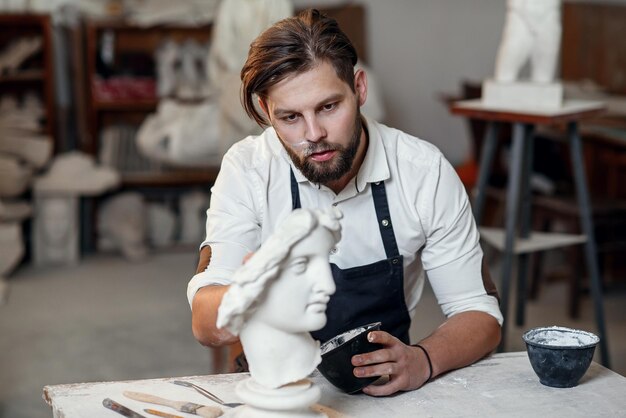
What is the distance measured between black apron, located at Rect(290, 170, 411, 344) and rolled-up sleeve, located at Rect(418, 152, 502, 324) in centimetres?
9

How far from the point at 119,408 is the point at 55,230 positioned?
4.50 m

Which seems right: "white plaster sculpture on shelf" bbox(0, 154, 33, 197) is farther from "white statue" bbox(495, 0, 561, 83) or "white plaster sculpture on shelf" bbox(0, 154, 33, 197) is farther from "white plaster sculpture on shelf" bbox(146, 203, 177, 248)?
Result: "white statue" bbox(495, 0, 561, 83)

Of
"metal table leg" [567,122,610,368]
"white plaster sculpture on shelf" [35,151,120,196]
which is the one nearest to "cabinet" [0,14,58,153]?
"white plaster sculpture on shelf" [35,151,120,196]

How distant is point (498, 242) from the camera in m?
3.98

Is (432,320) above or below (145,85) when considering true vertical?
below

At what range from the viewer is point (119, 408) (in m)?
1.90

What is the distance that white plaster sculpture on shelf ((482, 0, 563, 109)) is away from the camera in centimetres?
381

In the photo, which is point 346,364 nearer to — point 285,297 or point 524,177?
point 285,297

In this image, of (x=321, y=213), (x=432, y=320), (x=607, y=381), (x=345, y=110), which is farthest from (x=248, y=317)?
(x=432, y=320)

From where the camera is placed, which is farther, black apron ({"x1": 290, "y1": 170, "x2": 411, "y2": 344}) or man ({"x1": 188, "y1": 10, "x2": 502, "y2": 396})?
black apron ({"x1": 290, "y1": 170, "x2": 411, "y2": 344})

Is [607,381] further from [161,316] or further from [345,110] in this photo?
[161,316]

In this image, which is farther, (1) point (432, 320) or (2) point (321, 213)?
(1) point (432, 320)

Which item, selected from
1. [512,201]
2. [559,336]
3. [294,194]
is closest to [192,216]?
[512,201]

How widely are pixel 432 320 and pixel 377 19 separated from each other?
2976mm
